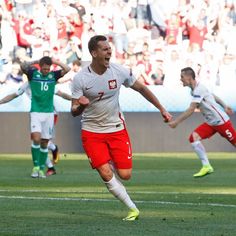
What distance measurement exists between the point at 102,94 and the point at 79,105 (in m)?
0.77

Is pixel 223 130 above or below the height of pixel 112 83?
below

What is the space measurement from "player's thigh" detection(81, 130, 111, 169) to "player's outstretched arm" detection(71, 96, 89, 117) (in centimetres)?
72

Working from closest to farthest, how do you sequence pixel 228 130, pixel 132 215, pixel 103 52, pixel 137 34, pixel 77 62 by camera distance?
pixel 132 215
pixel 103 52
pixel 228 130
pixel 77 62
pixel 137 34

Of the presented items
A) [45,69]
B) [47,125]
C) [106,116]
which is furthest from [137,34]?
[106,116]

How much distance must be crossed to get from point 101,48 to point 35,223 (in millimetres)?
2203

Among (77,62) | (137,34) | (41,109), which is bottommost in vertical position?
(77,62)

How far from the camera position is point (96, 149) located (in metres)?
12.9

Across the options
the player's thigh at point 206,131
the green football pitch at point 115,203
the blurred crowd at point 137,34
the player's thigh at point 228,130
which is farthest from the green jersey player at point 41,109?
the blurred crowd at point 137,34

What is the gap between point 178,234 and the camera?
11094 millimetres

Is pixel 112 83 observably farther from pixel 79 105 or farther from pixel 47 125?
pixel 47 125

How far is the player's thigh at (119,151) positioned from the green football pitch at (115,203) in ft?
2.06

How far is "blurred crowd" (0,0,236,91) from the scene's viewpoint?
32406 mm

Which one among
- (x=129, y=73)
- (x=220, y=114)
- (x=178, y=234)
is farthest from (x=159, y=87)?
(x=178, y=234)

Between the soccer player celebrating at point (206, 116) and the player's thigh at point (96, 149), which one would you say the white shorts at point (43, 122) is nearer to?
the soccer player celebrating at point (206, 116)
